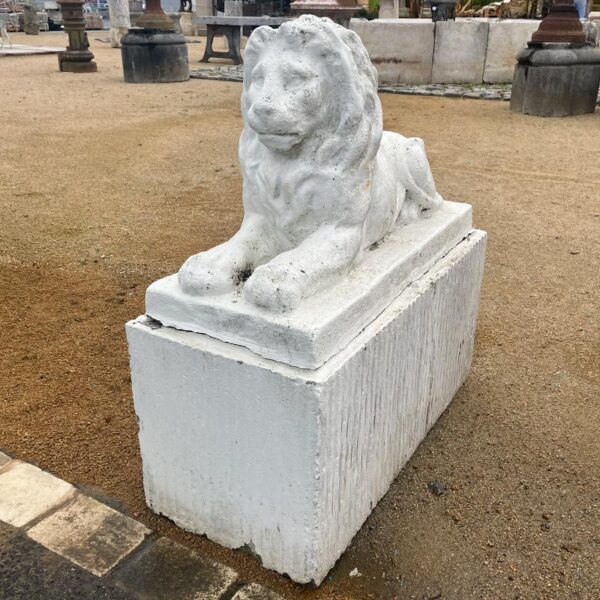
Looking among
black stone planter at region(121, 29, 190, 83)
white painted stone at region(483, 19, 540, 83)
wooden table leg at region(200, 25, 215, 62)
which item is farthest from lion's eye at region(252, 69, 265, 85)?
wooden table leg at region(200, 25, 215, 62)

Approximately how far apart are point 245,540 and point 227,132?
7.31 meters

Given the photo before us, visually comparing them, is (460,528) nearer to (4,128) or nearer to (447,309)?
(447,309)

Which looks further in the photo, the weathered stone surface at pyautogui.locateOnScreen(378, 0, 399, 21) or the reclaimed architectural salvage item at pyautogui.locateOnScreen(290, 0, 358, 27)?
the weathered stone surface at pyautogui.locateOnScreen(378, 0, 399, 21)

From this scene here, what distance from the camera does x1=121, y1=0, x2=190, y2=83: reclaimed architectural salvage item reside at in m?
13.2

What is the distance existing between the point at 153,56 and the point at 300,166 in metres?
12.2

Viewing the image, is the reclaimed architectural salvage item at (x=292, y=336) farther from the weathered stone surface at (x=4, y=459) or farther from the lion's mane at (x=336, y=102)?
the weathered stone surface at (x=4, y=459)

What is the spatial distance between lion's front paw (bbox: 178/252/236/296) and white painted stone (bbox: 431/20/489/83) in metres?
11.5

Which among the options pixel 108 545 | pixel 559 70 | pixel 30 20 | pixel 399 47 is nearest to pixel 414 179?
pixel 108 545

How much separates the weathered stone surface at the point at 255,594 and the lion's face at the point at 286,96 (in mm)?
1421

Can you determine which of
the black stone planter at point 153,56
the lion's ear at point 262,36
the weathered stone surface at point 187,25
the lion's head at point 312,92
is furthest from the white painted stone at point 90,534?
the weathered stone surface at point 187,25

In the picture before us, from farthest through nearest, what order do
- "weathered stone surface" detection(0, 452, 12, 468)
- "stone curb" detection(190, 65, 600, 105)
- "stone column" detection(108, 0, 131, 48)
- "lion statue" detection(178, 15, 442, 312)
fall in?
"stone column" detection(108, 0, 131, 48) < "stone curb" detection(190, 65, 600, 105) < "weathered stone surface" detection(0, 452, 12, 468) < "lion statue" detection(178, 15, 442, 312)

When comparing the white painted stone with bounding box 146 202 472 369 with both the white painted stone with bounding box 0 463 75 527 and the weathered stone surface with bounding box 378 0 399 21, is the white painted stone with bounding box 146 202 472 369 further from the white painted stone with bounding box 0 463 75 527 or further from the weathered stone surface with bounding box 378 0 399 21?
the weathered stone surface with bounding box 378 0 399 21

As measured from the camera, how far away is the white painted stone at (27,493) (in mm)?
2459

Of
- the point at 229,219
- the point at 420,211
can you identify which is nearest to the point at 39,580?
the point at 420,211
